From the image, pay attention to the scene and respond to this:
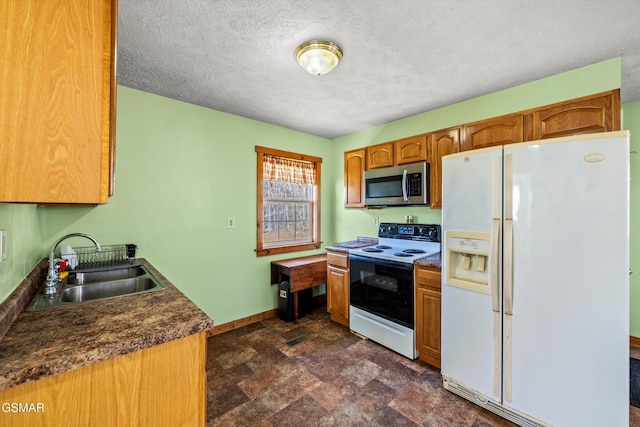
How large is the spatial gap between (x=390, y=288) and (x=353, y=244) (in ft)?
3.16

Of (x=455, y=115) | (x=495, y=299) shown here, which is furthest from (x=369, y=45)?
(x=495, y=299)

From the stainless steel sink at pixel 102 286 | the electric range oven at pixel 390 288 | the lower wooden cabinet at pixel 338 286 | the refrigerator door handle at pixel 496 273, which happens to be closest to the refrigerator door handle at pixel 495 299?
the refrigerator door handle at pixel 496 273

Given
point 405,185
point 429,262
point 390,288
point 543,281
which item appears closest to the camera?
point 543,281

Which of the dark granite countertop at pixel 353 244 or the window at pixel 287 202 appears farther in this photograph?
the window at pixel 287 202

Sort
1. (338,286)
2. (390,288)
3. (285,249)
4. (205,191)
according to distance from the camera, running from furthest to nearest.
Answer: (285,249), (338,286), (205,191), (390,288)

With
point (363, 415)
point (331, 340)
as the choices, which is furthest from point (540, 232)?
point (331, 340)

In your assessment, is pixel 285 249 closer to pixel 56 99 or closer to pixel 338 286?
pixel 338 286

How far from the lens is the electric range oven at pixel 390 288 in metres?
2.42

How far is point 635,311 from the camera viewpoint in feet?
8.71

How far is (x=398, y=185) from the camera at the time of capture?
2.88m

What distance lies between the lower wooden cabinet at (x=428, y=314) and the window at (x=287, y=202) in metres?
1.80

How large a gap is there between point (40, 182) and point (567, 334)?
2.47 metres

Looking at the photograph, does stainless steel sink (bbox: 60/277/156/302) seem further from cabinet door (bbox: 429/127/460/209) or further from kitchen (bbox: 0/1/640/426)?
cabinet door (bbox: 429/127/460/209)

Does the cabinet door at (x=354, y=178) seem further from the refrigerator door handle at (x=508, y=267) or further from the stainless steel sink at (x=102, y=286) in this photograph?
the stainless steel sink at (x=102, y=286)
